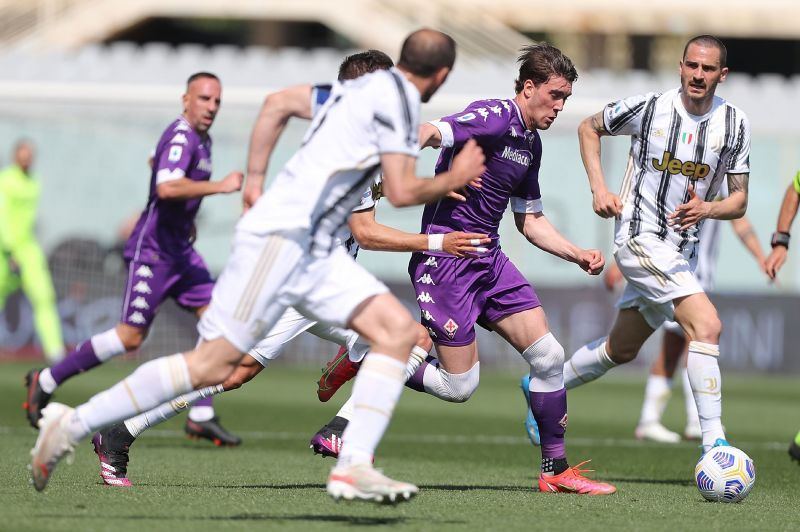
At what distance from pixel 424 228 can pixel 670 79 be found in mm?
19998

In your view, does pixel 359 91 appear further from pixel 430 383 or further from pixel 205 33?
pixel 205 33

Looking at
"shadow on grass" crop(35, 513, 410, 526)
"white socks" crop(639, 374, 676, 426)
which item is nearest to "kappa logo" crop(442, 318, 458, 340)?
"shadow on grass" crop(35, 513, 410, 526)

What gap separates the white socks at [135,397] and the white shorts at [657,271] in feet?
10.6

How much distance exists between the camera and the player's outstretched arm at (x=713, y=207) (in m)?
7.86

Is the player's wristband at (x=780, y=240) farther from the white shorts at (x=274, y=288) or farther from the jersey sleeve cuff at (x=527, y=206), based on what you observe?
the white shorts at (x=274, y=288)

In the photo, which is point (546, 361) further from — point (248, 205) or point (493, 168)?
point (248, 205)

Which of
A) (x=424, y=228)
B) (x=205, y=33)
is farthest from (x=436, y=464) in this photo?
(x=205, y=33)

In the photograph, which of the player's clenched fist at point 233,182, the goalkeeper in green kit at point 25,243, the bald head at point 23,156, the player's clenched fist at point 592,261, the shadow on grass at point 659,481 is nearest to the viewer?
the player's clenched fist at point 233,182

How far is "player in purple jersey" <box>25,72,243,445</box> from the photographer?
938cm

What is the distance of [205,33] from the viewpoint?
39.2 m

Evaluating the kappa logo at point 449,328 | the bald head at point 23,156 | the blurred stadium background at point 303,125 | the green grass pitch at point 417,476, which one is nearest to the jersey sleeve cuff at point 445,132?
the kappa logo at point 449,328

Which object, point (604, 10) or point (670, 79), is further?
point (604, 10)

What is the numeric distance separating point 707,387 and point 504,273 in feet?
4.22

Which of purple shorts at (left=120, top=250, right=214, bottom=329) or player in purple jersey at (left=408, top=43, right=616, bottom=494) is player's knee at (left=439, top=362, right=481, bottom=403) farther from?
purple shorts at (left=120, top=250, right=214, bottom=329)
